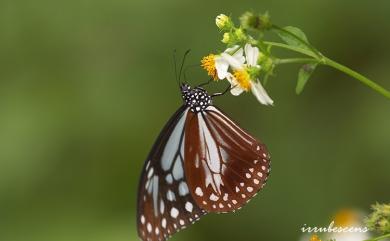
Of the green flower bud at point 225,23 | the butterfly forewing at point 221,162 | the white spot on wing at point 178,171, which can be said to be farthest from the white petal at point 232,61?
the white spot on wing at point 178,171

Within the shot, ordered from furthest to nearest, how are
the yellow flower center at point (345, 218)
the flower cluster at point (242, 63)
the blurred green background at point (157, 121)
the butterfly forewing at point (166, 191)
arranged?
the blurred green background at point (157, 121)
the yellow flower center at point (345, 218)
the butterfly forewing at point (166, 191)
the flower cluster at point (242, 63)

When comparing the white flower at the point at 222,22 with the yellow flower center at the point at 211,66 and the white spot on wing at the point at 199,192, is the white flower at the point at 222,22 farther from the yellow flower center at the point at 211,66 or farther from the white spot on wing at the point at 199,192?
the white spot on wing at the point at 199,192

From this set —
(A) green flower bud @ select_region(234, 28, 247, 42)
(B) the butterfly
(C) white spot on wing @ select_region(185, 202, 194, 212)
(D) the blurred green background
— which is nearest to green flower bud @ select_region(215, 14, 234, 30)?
(A) green flower bud @ select_region(234, 28, 247, 42)

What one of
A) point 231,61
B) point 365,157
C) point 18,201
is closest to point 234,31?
point 231,61

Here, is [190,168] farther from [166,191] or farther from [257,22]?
[257,22]

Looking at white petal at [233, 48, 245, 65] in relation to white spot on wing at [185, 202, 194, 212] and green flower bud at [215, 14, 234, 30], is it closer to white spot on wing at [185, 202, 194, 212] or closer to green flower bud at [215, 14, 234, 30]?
green flower bud at [215, 14, 234, 30]

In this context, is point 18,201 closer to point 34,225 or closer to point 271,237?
point 34,225
